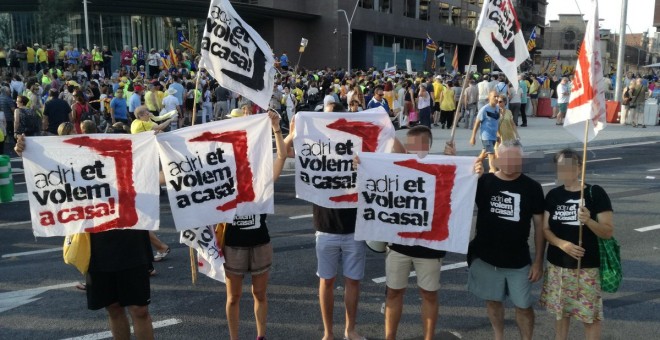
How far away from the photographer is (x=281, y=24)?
47188 millimetres

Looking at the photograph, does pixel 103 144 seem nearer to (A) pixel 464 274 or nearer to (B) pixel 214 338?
(B) pixel 214 338

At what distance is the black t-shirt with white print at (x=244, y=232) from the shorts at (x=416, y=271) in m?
1.04

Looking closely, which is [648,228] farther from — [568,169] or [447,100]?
[447,100]

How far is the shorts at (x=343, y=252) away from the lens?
4457 millimetres

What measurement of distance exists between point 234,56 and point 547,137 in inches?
606

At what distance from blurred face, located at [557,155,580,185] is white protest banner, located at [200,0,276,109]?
241 centimetres

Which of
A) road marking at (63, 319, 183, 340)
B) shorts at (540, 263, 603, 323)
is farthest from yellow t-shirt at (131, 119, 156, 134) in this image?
shorts at (540, 263, 603, 323)

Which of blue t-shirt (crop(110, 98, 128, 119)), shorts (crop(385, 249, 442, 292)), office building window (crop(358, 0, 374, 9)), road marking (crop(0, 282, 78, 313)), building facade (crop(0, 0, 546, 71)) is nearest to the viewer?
shorts (crop(385, 249, 442, 292))

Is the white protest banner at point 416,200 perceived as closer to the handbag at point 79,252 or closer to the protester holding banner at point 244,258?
the protester holding banner at point 244,258

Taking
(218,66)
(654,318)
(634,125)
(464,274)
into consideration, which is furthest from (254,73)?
(634,125)

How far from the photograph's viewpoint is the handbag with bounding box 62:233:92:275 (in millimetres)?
3867

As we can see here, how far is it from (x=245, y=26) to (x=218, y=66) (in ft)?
1.58

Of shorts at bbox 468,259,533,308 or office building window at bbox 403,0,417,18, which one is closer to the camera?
shorts at bbox 468,259,533,308

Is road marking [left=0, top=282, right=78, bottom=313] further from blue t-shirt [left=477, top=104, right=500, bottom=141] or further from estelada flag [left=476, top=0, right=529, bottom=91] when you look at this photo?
blue t-shirt [left=477, top=104, right=500, bottom=141]
